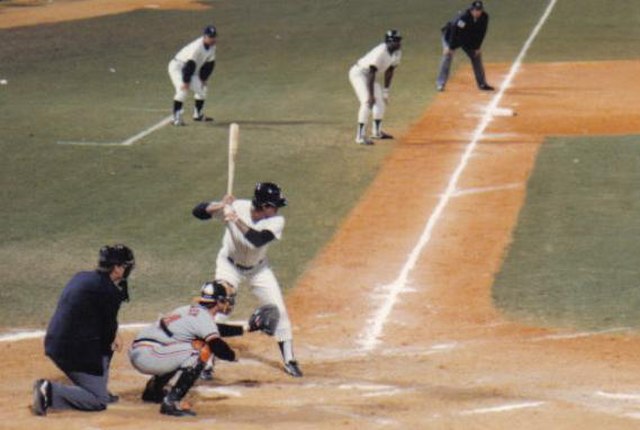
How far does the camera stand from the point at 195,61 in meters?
29.0

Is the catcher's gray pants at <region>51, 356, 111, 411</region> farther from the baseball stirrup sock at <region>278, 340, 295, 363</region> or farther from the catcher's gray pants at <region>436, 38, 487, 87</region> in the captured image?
the catcher's gray pants at <region>436, 38, 487, 87</region>

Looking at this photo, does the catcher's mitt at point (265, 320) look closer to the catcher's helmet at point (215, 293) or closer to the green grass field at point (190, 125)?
the catcher's helmet at point (215, 293)

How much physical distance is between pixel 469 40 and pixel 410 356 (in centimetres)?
1933

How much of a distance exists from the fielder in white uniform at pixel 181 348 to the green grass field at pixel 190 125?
3.34 metres

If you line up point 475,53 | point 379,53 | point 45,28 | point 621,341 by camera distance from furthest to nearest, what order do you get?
point 45,28 < point 475,53 < point 379,53 < point 621,341

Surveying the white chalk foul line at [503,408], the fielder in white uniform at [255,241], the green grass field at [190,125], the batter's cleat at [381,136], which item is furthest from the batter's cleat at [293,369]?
the batter's cleat at [381,136]

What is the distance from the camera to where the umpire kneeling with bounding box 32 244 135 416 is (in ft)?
43.1

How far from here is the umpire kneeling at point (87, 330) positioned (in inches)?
517

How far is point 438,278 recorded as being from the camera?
61.8ft

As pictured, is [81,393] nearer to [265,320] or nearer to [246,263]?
[265,320]

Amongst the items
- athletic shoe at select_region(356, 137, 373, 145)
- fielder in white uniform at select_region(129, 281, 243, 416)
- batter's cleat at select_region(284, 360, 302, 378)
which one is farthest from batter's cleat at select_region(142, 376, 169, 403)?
athletic shoe at select_region(356, 137, 373, 145)

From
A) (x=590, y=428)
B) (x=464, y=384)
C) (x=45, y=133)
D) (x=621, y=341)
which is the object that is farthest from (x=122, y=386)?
(x=45, y=133)

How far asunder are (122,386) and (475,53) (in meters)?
20.8

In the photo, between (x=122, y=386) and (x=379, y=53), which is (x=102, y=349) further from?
(x=379, y=53)
